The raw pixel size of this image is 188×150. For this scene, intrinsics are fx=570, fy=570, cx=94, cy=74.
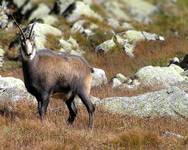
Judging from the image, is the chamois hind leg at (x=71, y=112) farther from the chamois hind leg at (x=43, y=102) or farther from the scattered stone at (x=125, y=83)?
the scattered stone at (x=125, y=83)

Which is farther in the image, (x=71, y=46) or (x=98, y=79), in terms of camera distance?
(x=71, y=46)

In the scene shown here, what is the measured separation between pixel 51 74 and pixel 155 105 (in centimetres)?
432

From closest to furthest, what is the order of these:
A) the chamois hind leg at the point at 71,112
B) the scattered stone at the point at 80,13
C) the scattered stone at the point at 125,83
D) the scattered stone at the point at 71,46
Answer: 1. the chamois hind leg at the point at 71,112
2. the scattered stone at the point at 125,83
3. the scattered stone at the point at 71,46
4. the scattered stone at the point at 80,13

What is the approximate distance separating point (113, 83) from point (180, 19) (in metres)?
20.3

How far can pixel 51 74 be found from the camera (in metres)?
15.7

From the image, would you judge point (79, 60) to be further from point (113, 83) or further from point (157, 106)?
point (113, 83)

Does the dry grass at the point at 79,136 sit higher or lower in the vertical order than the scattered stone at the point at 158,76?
higher

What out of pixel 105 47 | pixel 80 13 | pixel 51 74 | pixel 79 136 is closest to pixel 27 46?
pixel 51 74

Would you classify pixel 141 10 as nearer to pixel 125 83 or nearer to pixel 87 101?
pixel 125 83

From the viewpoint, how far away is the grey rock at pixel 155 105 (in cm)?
1797

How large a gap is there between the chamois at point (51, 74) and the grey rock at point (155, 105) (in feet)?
8.70

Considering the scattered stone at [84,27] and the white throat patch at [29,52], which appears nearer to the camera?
the white throat patch at [29,52]

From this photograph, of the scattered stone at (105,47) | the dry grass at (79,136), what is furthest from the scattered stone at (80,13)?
the dry grass at (79,136)

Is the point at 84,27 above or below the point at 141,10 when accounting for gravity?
above
